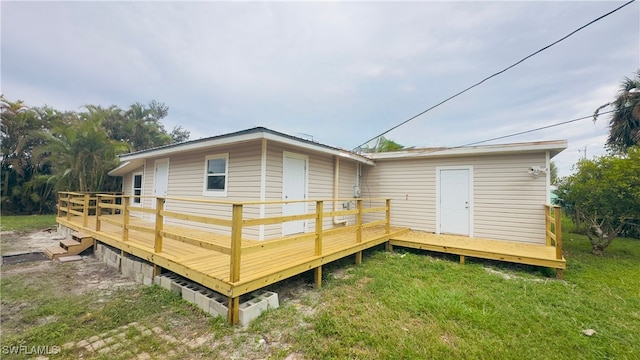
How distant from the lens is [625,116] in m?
9.83

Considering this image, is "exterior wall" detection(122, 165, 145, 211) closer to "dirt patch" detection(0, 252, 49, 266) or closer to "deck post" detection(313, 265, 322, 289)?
"dirt patch" detection(0, 252, 49, 266)

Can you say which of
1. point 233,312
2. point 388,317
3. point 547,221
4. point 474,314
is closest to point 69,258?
point 233,312

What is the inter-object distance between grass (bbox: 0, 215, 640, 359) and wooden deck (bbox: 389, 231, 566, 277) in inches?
12.8

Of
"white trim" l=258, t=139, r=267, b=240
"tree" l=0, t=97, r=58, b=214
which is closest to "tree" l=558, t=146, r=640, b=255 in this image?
"white trim" l=258, t=139, r=267, b=240

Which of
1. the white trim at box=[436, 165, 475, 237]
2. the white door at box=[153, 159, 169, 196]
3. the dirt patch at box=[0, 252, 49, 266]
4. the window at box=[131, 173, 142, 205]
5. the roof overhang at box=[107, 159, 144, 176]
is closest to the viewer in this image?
the dirt patch at box=[0, 252, 49, 266]

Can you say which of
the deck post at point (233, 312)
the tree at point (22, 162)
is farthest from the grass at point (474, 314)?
the tree at point (22, 162)

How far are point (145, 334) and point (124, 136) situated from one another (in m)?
18.8

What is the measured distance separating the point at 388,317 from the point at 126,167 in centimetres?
1105

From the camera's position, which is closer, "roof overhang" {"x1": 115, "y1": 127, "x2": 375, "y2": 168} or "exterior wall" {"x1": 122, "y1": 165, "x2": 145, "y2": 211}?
"roof overhang" {"x1": 115, "y1": 127, "x2": 375, "y2": 168}

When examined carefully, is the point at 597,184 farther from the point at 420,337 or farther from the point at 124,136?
the point at 124,136

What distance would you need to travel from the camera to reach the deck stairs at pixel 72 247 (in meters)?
5.65

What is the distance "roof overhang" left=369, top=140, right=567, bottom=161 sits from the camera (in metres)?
5.69

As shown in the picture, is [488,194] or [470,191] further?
[470,191]

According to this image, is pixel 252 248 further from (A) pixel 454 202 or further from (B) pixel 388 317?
(A) pixel 454 202
